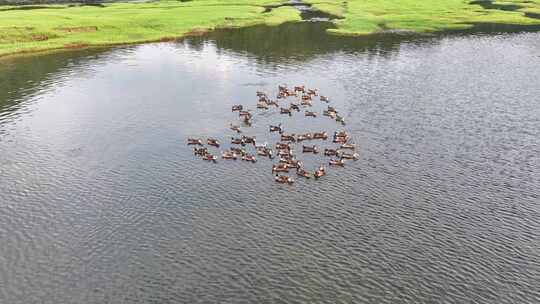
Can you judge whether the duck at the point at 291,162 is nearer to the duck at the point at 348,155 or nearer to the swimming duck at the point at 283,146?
Result: the swimming duck at the point at 283,146

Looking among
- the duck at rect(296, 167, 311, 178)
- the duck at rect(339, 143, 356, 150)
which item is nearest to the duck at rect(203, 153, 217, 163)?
the duck at rect(296, 167, 311, 178)

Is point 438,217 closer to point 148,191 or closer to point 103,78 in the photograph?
point 148,191

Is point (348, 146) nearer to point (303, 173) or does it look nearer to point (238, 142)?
point (303, 173)

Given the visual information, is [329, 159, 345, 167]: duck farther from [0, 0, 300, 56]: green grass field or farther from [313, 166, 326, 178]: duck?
[0, 0, 300, 56]: green grass field

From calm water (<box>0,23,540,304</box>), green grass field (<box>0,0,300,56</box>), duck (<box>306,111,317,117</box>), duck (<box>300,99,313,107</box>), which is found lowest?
calm water (<box>0,23,540,304</box>)

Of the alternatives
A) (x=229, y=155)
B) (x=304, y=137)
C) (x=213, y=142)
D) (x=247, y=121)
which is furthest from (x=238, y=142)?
(x=304, y=137)

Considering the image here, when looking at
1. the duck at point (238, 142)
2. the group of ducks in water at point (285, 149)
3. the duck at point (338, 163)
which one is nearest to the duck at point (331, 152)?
the group of ducks in water at point (285, 149)

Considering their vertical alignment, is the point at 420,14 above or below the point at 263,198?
above
